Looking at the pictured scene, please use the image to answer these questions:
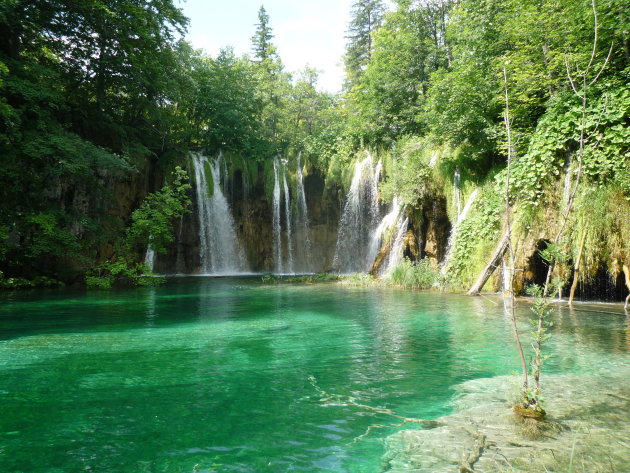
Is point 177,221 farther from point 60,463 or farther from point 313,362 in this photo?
point 60,463

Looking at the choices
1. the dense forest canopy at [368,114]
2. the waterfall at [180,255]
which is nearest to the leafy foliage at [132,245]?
the dense forest canopy at [368,114]

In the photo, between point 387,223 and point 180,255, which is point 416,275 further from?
point 180,255

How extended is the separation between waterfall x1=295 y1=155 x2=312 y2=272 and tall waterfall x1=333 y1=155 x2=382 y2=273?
3.10m

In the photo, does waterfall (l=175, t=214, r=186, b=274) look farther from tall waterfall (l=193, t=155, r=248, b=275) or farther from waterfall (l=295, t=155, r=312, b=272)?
waterfall (l=295, t=155, r=312, b=272)

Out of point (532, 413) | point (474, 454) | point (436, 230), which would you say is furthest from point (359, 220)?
point (474, 454)

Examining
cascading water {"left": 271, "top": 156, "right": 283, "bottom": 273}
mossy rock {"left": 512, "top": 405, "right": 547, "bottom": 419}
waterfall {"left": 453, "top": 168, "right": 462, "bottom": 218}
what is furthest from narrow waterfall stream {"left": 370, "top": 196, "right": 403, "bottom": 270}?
mossy rock {"left": 512, "top": 405, "right": 547, "bottom": 419}

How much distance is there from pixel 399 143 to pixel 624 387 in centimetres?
1787

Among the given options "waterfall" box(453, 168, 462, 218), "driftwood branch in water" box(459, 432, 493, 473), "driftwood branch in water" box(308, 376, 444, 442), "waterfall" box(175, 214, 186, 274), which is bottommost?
"driftwood branch in water" box(308, 376, 444, 442)

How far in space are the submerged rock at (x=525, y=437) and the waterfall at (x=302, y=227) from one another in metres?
22.6

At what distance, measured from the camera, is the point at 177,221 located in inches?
966

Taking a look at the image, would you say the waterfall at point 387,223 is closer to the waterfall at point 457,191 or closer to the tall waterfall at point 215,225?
the waterfall at point 457,191

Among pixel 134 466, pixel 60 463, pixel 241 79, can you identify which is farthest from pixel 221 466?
pixel 241 79

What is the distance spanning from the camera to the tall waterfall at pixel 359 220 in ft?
73.1

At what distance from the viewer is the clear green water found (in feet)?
9.62
